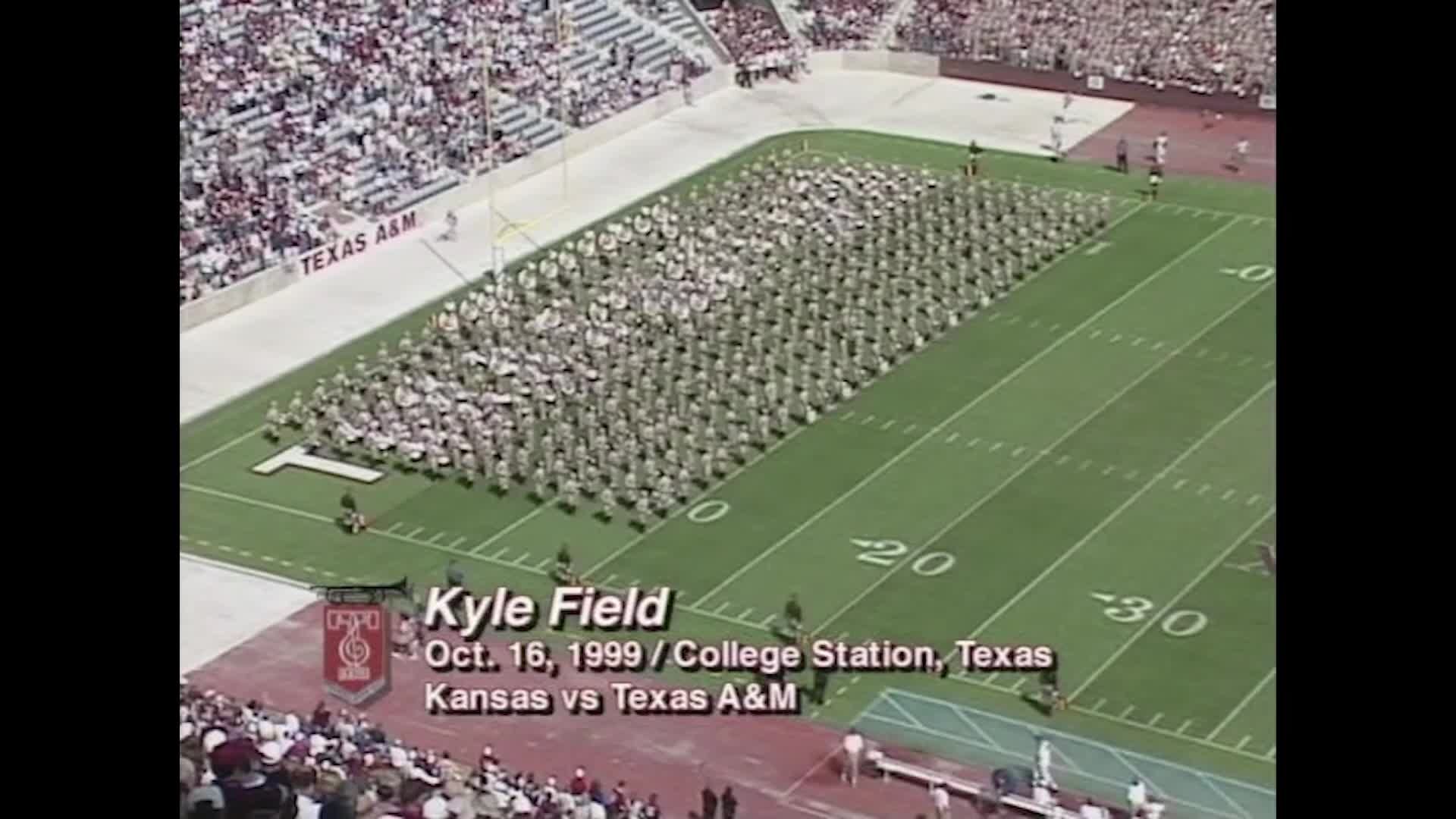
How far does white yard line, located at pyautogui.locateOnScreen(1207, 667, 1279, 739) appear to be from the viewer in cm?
3003

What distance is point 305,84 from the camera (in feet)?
163

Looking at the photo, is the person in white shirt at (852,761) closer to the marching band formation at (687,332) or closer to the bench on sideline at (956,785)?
the bench on sideline at (956,785)

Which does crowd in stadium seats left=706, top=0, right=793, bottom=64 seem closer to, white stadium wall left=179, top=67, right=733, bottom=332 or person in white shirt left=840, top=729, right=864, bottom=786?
white stadium wall left=179, top=67, right=733, bottom=332

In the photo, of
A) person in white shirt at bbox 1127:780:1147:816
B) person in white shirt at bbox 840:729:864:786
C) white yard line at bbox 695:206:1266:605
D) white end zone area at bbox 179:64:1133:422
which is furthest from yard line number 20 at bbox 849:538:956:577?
white end zone area at bbox 179:64:1133:422

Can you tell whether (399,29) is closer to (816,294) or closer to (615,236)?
(615,236)

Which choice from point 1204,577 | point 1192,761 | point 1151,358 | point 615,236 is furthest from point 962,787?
point 615,236

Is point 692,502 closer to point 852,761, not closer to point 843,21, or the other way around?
point 852,761

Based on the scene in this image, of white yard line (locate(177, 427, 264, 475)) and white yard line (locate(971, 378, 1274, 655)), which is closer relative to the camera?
white yard line (locate(971, 378, 1274, 655))

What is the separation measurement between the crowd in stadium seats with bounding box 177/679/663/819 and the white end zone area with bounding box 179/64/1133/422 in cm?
1139

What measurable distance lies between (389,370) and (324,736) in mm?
12033

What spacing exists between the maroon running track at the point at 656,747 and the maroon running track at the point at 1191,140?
22.7 metres

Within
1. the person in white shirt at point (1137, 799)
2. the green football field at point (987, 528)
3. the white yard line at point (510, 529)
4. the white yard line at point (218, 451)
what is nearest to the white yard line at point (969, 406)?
the green football field at point (987, 528)

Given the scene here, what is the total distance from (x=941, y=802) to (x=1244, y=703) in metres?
4.26

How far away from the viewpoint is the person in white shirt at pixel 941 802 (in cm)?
2847
